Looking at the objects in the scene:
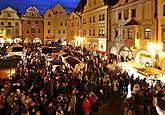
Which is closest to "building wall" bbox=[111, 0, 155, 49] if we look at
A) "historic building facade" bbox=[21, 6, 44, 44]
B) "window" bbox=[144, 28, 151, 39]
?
"window" bbox=[144, 28, 151, 39]

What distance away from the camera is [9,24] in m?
70.4

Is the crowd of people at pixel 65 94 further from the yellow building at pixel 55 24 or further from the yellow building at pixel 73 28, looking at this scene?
the yellow building at pixel 55 24

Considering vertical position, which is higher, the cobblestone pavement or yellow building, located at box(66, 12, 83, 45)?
yellow building, located at box(66, 12, 83, 45)

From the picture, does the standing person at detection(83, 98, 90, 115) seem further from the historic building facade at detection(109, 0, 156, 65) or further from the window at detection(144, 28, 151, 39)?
the window at detection(144, 28, 151, 39)

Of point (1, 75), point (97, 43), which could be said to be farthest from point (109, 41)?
point (1, 75)

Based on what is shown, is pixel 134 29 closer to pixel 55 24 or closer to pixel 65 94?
pixel 65 94

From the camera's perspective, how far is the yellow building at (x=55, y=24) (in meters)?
69.9

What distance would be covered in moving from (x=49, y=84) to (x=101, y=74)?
21.7 feet

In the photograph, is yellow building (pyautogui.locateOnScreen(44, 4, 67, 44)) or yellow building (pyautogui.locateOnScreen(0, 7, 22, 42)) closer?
yellow building (pyautogui.locateOnScreen(0, 7, 22, 42))

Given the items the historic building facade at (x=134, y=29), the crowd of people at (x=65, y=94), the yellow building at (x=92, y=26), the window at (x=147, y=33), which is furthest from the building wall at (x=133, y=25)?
the crowd of people at (x=65, y=94)

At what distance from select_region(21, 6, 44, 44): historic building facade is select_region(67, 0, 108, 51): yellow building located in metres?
17.8

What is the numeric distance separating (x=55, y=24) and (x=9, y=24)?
39.8 feet

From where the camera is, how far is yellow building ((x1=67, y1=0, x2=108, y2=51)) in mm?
38781

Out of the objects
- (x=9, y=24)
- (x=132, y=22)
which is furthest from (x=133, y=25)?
(x=9, y=24)
